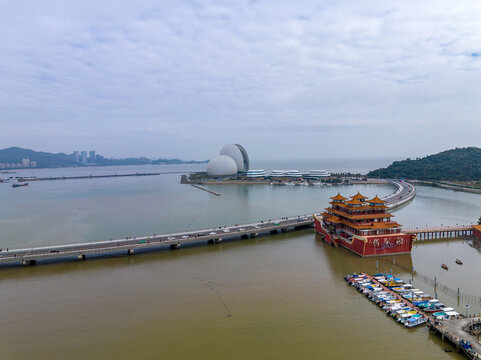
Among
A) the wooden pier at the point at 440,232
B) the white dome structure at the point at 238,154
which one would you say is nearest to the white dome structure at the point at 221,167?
the white dome structure at the point at 238,154

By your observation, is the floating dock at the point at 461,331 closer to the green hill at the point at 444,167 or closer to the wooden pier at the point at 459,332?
the wooden pier at the point at 459,332

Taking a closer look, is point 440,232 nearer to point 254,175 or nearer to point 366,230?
point 366,230

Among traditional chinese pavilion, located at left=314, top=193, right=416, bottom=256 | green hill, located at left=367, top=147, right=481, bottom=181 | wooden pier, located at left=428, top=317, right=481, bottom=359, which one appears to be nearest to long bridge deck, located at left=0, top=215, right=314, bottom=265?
traditional chinese pavilion, located at left=314, top=193, right=416, bottom=256

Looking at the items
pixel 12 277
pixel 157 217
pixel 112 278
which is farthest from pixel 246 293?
pixel 157 217

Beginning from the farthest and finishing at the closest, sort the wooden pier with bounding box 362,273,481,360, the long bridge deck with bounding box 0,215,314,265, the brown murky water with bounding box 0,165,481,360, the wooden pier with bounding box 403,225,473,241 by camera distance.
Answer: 1. the wooden pier with bounding box 403,225,473,241
2. the long bridge deck with bounding box 0,215,314,265
3. the brown murky water with bounding box 0,165,481,360
4. the wooden pier with bounding box 362,273,481,360

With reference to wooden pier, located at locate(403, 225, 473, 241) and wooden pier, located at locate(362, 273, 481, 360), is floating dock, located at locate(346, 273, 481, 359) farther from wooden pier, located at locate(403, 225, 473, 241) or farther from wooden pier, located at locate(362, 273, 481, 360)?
wooden pier, located at locate(403, 225, 473, 241)
